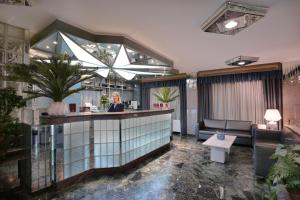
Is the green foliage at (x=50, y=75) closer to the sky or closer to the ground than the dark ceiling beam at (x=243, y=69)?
closer to the ground

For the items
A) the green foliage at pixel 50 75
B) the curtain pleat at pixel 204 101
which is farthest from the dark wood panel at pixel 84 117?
the curtain pleat at pixel 204 101

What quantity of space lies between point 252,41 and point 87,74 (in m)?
3.31

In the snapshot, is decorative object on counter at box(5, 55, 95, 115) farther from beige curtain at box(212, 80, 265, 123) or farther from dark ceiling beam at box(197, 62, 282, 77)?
beige curtain at box(212, 80, 265, 123)

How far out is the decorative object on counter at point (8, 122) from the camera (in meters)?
2.37

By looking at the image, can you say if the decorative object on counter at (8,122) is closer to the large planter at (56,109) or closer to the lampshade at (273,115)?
the large planter at (56,109)

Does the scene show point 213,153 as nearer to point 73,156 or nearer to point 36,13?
point 73,156

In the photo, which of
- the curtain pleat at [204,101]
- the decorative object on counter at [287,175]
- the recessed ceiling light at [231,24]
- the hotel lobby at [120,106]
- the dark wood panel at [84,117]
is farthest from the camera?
the curtain pleat at [204,101]

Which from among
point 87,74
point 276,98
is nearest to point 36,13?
point 87,74

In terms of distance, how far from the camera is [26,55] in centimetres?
322

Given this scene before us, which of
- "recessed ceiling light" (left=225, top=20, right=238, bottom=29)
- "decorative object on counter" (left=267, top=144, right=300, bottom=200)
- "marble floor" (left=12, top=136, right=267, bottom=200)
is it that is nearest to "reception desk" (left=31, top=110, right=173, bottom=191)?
"marble floor" (left=12, top=136, right=267, bottom=200)

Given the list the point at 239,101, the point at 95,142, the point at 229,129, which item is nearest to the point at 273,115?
the point at 239,101

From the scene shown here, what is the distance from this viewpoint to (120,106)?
3.83 meters

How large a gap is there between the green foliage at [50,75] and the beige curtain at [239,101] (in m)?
5.36

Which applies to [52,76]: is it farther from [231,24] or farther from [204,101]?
[204,101]
